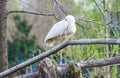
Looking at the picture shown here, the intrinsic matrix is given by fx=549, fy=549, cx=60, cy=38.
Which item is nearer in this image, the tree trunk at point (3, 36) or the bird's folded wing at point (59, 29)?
the bird's folded wing at point (59, 29)

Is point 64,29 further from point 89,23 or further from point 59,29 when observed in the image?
point 89,23

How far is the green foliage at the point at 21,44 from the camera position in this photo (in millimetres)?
13773

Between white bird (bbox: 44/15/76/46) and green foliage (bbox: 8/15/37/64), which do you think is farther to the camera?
green foliage (bbox: 8/15/37/64)

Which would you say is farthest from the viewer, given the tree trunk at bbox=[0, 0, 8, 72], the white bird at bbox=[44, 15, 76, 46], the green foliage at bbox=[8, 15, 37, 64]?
the green foliage at bbox=[8, 15, 37, 64]

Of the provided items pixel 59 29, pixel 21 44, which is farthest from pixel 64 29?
pixel 21 44

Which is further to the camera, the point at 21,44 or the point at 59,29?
the point at 21,44

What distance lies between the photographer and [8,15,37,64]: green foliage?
13773 mm

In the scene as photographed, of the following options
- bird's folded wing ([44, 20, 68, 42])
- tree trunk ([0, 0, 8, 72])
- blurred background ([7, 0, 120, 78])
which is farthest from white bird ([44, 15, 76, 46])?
tree trunk ([0, 0, 8, 72])

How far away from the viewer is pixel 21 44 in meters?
14.3

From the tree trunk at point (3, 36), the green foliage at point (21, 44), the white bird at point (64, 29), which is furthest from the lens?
the green foliage at point (21, 44)

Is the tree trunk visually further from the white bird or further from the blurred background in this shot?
the white bird

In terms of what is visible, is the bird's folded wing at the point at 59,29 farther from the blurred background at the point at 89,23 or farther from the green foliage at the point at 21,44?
the green foliage at the point at 21,44

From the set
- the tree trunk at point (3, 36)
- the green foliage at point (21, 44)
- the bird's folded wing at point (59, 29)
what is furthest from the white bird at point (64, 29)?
the green foliage at point (21, 44)

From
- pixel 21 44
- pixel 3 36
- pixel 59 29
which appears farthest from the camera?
pixel 21 44
